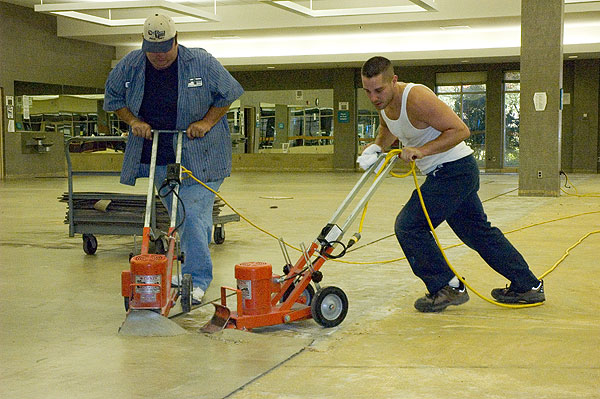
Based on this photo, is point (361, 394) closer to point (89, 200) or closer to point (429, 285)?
point (429, 285)

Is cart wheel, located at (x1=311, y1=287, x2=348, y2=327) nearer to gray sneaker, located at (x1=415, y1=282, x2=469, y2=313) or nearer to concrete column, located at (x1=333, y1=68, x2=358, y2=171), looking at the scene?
gray sneaker, located at (x1=415, y1=282, x2=469, y2=313)

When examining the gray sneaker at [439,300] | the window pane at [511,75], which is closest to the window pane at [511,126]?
the window pane at [511,75]

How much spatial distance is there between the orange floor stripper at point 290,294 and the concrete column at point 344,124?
2147 centimetres

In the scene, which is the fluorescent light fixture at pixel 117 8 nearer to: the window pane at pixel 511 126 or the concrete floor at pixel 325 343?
the concrete floor at pixel 325 343

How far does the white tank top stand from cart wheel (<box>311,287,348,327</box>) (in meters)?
0.83

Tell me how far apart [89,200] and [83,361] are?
12.3 ft

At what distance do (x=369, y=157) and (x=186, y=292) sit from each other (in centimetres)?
126

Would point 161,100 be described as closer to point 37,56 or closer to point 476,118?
point 37,56

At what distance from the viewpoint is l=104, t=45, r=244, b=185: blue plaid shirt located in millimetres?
4477

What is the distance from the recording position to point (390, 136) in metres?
4.43

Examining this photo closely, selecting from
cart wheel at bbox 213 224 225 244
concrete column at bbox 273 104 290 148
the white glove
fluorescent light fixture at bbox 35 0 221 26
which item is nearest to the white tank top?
the white glove

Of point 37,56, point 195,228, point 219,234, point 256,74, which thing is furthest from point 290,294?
point 256,74

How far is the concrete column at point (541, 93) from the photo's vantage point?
12.7 metres

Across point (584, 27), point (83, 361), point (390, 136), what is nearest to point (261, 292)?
point (83, 361)
